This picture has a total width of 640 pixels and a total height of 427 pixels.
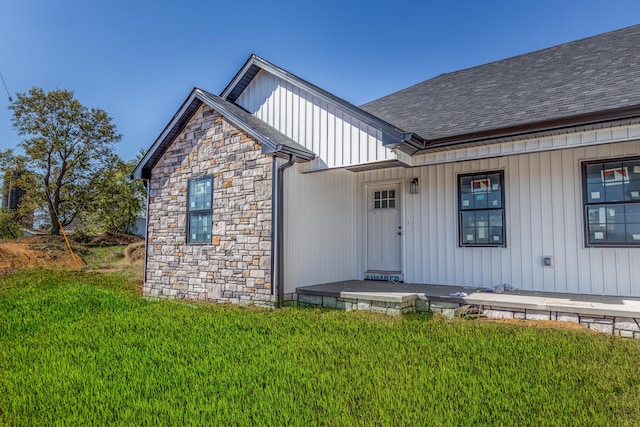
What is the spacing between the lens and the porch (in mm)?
→ 4648

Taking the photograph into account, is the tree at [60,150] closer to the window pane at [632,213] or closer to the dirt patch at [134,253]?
the dirt patch at [134,253]

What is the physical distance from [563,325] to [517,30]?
9.43 m

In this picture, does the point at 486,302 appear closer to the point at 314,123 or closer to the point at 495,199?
the point at 495,199

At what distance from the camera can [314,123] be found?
6.82m

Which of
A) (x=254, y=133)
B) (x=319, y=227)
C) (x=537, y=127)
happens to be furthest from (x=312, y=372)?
(x=254, y=133)

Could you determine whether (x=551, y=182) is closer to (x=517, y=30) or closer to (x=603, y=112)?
(x=603, y=112)

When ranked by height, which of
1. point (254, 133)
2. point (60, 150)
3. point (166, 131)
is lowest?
point (254, 133)

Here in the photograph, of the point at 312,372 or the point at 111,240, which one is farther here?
the point at 111,240

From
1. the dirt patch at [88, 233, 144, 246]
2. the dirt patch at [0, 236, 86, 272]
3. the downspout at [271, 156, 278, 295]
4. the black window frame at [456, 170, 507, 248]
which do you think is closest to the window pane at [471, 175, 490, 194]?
the black window frame at [456, 170, 507, 248]

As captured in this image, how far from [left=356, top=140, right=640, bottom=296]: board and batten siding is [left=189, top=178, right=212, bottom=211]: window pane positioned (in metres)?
3.73

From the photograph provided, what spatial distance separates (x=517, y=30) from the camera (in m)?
11.1

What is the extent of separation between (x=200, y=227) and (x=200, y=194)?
0.65 metres

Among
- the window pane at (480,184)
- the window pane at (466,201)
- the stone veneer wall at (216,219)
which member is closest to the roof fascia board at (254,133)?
the stone veneer wall at (216,219)

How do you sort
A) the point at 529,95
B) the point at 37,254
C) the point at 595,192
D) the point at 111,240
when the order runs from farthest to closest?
the point at 111,240 → the point at 37,254 → the point at 529,95 → the point at 595,192
